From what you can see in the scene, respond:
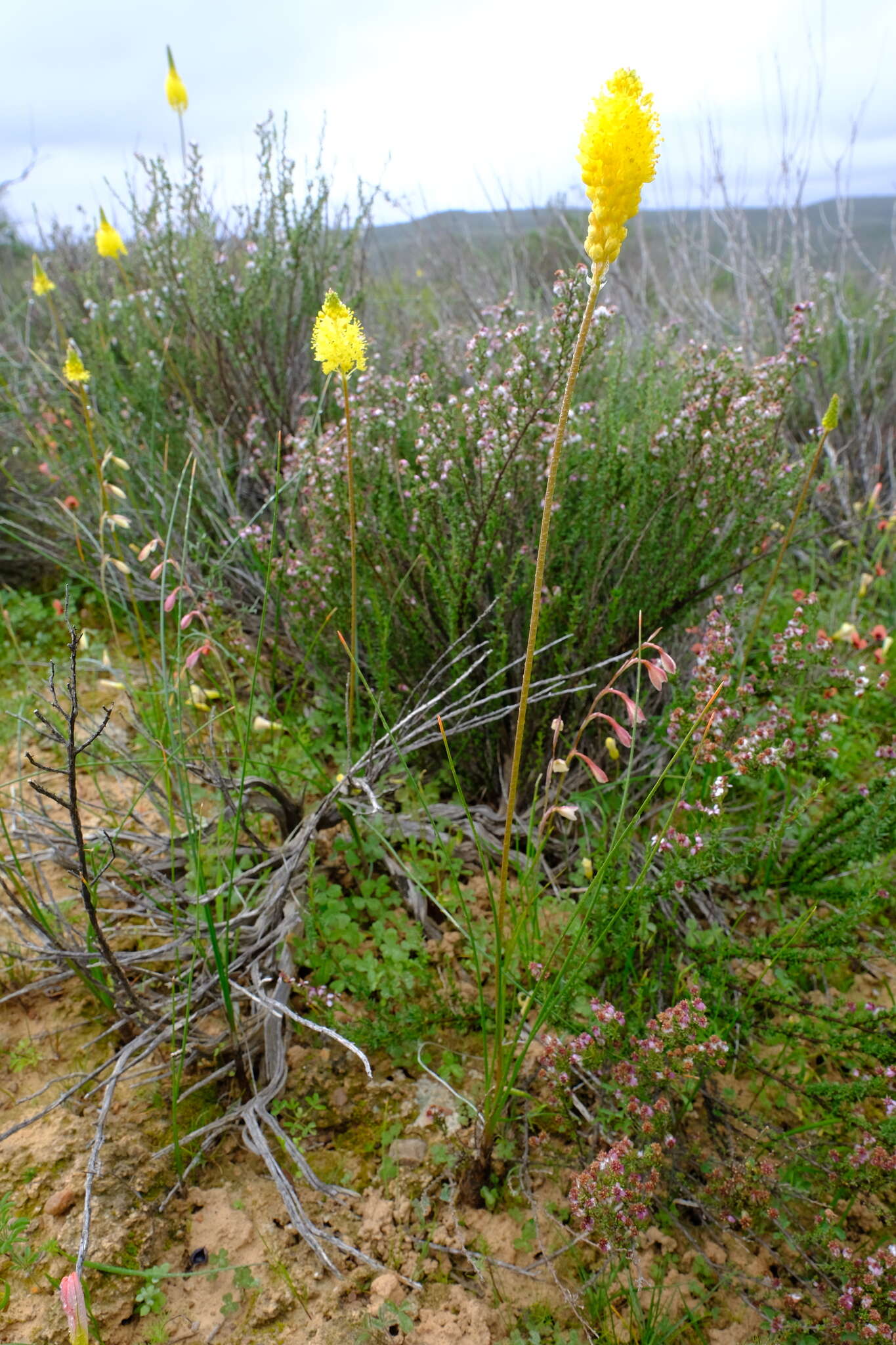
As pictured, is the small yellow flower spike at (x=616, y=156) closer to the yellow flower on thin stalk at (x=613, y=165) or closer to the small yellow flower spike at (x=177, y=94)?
the yellow flower on thin stalk at (x=613, y=165)

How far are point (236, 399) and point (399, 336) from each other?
1.91 meters

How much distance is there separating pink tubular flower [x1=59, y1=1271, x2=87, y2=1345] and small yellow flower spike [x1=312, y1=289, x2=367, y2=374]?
4.43ft

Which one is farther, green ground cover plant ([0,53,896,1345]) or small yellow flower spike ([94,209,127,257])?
small yellow flower spike ([94,209,127,257])

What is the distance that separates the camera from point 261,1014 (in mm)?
1673

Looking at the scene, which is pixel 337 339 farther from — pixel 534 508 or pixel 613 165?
pixel 534 508

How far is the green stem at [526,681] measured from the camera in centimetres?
84

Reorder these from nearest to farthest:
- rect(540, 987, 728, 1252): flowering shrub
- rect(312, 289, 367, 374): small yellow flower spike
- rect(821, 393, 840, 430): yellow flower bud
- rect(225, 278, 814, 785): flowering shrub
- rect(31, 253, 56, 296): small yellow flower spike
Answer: rect(540, 987, 728, 1252): flowering shrub → rect(312, 289, 367, 374): small yellow flower spike → rect(821, 393, 840, 430): yellow flower bud → rect(225, 278, 814, 785): flowering shrub → rect(31, 253, 56, 296): small yellow flower spike

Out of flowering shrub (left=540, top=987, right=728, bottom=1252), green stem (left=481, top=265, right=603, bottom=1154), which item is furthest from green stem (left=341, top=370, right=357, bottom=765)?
flowering shrub (left=540, top=987, right=728, bottom=1252)

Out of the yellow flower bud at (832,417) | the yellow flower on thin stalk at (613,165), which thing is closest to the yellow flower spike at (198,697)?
the yellow flower on thin stalk at (613,165)

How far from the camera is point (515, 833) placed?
2010 mm

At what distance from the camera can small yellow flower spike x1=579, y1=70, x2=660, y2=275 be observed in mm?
836

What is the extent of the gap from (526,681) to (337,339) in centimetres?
73

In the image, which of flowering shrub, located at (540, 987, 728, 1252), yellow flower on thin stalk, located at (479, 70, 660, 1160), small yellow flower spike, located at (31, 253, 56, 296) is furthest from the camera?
small yellow flower spike, located at (31, 253, 56, 296)

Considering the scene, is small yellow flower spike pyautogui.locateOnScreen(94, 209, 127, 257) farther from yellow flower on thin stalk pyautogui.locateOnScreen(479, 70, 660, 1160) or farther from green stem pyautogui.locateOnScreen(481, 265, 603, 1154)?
yellow flower on thin stalk pyautogui.locateOnScreen(479, 70, 660, 1160)
